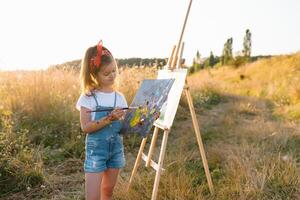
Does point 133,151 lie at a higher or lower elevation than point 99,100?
lower

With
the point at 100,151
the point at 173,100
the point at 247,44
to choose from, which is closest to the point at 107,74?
the point at 100,151

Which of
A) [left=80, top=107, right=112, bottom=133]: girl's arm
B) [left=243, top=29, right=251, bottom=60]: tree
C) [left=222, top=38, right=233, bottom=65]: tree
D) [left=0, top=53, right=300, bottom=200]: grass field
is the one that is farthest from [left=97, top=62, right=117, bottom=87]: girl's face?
[left=222, top=38, right=233, bottom=65]: tree

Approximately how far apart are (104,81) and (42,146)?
2290 mm

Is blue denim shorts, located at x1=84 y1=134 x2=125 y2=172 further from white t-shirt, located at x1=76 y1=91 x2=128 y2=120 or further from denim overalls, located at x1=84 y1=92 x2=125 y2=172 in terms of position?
white t-shirt, located at x1=76 y1=91 x2=128 y2=120

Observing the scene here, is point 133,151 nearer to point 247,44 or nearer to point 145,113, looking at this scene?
point 145,113

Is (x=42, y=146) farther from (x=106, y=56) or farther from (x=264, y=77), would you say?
→ (x=264, y=77)

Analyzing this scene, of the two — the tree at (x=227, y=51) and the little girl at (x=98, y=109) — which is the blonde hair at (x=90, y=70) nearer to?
the little girl at (x=98, y=109)

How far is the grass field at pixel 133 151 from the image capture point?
321 centimetres

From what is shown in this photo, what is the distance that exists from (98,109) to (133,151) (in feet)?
8.91

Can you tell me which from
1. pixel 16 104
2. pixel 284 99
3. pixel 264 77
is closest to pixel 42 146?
pixel 16 104

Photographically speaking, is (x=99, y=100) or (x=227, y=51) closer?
(x=99, y=100)

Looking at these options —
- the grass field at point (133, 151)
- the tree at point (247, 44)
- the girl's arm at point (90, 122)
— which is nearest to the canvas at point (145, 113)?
the girl's arm at point (90, 122)

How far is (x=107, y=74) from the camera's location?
2.51 meters

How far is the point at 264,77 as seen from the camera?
1888cm
